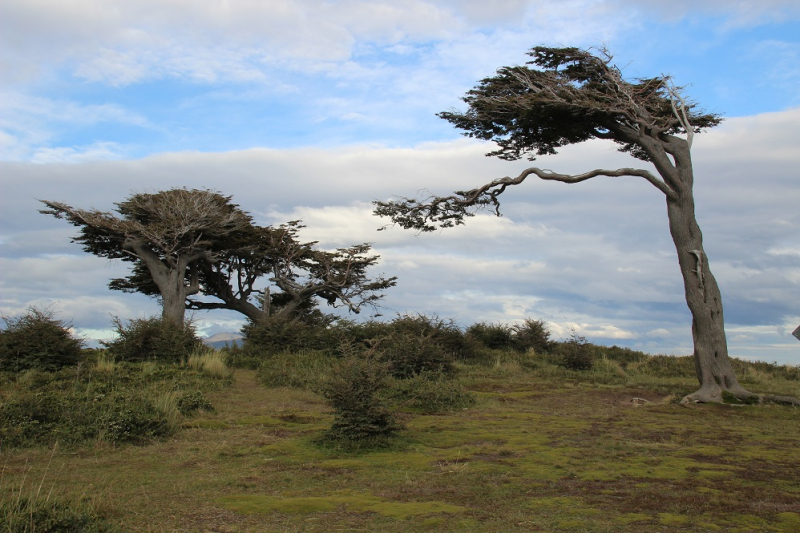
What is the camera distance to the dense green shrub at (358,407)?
874cm

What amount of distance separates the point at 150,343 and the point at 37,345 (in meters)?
3.41

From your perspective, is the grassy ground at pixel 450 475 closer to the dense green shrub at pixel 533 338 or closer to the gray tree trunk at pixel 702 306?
the gray tree trunk at pixel 702 306

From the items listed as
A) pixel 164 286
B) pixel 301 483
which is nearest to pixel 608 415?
pixel 301 483

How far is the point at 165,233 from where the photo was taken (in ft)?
91.5

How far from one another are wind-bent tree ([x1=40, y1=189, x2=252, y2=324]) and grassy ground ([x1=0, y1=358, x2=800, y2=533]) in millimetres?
18241

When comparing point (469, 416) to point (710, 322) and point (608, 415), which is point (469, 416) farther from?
point (710, 322)

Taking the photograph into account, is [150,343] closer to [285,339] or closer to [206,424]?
[285,339]

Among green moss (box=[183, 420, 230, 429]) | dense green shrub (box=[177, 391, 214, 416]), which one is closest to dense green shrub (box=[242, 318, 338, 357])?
dense green shrub (box=[177, 391, 214, 416])

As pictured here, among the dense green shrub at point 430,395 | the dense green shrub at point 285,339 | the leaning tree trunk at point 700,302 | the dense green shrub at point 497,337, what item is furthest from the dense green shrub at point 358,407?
the dense green shrub at point 497,337

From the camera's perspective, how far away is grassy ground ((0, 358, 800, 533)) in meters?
5.49

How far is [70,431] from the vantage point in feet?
28.8

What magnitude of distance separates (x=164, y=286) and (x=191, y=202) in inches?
163

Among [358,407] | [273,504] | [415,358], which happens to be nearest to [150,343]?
[415,358]

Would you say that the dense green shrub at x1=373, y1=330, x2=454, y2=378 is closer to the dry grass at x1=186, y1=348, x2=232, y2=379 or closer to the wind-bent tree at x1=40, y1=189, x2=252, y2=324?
the dry grass at x1=186, y1=348, x2=232, y2=379
